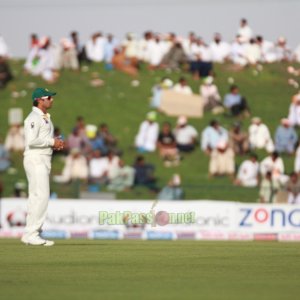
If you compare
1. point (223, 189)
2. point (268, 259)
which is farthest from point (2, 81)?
point (268, 259)

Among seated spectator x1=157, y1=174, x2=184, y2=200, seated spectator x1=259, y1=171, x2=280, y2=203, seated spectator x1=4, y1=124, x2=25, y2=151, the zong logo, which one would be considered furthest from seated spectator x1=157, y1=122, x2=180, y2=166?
the zong logo

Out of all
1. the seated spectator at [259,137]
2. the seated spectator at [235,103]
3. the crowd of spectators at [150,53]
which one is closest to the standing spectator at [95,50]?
the crowd of spectators at [150,53]

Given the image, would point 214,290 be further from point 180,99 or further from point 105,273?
point 180,99

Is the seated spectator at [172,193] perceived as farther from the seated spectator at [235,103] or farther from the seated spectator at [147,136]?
the seated spectator at [235,103]

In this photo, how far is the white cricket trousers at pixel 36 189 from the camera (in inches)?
622

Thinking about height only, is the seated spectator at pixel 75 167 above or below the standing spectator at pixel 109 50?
below

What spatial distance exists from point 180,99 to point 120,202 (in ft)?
37.6

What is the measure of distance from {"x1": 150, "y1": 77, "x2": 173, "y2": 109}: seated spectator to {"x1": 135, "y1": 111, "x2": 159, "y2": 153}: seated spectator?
2869mm

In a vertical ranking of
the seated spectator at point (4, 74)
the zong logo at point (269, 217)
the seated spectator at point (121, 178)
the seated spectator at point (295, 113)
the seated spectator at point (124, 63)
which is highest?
the seated spectator at point (124, 63)

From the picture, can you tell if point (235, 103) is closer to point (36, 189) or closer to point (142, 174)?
point (142, 174)

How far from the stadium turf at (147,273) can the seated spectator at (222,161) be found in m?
17.1

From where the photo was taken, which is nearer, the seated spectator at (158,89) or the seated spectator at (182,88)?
the seated spectator at (182,88)

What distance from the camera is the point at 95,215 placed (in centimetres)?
2712

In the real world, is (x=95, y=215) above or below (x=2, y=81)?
below
